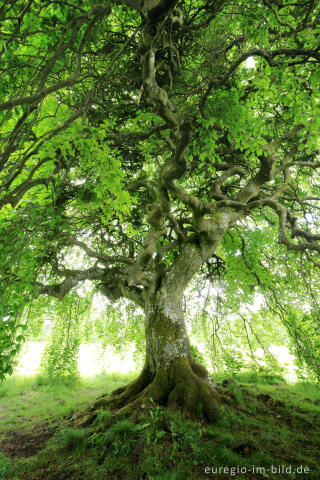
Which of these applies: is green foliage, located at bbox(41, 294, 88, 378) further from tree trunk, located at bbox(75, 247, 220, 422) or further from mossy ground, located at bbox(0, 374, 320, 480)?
tree trunk, located at bbox(75, 247, 220, 422)

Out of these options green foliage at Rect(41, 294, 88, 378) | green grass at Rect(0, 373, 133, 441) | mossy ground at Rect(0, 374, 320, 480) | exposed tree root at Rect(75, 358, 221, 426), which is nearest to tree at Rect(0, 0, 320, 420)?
exposed tree root at Rect(75, 358, 221, 426)

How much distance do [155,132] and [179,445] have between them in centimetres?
443

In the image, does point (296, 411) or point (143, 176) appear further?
point (143, 176)

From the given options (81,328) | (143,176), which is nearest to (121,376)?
(81,328)

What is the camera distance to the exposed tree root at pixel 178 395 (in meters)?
3.32

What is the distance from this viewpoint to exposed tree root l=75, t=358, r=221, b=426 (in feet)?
10.9

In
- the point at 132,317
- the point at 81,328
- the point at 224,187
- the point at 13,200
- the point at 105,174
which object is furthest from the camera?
the point at 81,328

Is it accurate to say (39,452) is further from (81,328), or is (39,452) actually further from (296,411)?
(81,328)

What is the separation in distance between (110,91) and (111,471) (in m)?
5.05

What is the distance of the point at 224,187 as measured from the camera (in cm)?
616

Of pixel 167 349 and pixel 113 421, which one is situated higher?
pixel 167 349

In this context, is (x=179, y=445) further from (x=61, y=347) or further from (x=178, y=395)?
(x=61, y=347)

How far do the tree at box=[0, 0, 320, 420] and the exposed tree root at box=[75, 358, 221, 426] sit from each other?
0.06 feet

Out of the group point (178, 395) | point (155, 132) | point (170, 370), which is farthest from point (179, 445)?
point (155, 132)
